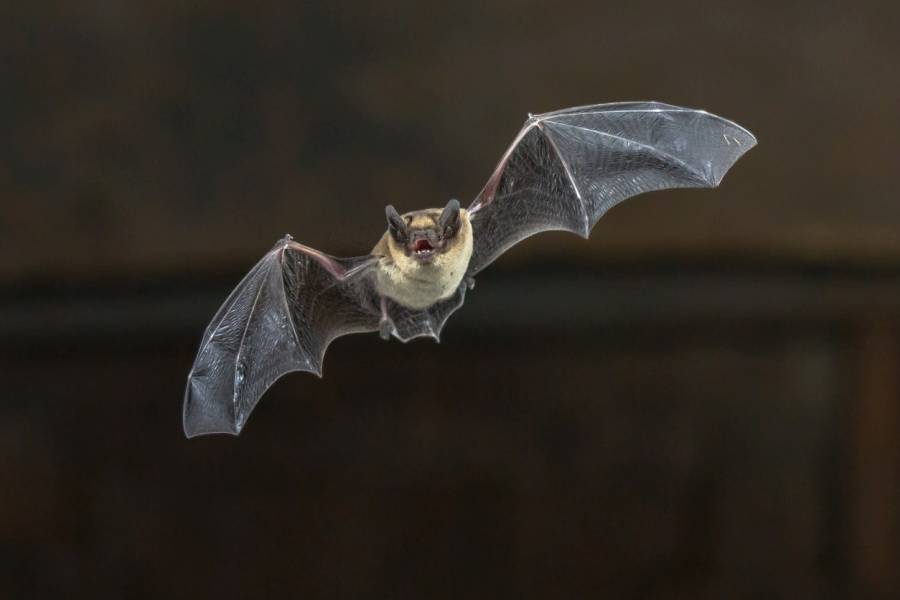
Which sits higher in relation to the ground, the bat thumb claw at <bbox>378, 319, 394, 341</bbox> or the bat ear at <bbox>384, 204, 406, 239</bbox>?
the bat ear at <bbox>384, 204, 406, 239</bbox>

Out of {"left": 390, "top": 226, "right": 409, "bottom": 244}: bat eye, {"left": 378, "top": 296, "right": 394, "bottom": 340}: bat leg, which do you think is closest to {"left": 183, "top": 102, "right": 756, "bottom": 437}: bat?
{"left": 378, "top": 296, "right": 394, "bottom": 340}: bat leg

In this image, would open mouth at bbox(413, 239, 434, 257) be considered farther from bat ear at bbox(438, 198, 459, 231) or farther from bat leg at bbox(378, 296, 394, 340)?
bat leg at bbox(378, 296, 394, 340)

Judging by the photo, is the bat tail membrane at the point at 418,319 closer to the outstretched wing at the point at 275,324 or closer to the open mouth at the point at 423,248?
the outstretched wing at the point at 275,324

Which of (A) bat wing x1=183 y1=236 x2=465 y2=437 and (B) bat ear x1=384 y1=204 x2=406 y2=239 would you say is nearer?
(B) bat ear x1=384 y1=204 x2=406 y2=239

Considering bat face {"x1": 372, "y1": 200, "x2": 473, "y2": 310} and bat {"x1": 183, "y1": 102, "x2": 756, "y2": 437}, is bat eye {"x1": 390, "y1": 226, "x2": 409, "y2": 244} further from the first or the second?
bat {"x1": 183, "y1": 102, "x2": 756, "y2": 437}

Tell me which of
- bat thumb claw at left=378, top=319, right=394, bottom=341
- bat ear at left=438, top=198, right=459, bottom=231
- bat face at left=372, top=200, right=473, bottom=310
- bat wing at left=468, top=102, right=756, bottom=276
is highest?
Answer: bat wing at left=468, top=102, right=756, bottom=276

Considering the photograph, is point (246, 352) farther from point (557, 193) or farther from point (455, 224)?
point (557, 193)
